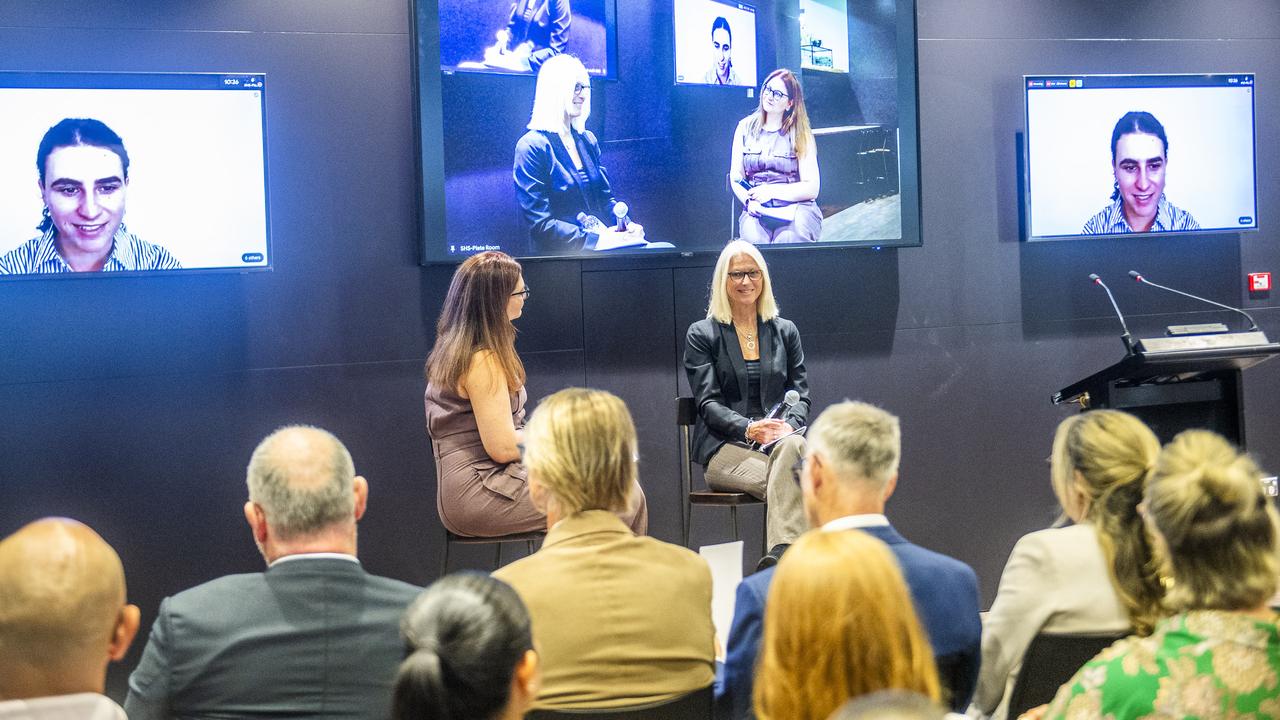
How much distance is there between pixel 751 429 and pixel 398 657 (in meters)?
2.52

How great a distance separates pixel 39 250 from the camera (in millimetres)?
3930

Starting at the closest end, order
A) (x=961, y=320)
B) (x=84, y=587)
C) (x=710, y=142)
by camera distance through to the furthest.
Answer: (x=84, y=587) < (x=710, y=142) < (x=961, y=320)

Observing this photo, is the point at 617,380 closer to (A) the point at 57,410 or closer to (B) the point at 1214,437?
(A) the point at 57,410

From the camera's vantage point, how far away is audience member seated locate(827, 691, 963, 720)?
0.69m

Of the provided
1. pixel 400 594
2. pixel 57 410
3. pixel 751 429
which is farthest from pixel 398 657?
pixel 57 410

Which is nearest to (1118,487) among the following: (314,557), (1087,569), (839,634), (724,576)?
(1087,569)

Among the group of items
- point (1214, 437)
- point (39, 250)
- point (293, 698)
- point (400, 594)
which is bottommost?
point (293, 698)

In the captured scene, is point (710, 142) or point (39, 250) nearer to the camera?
point (39, 250)

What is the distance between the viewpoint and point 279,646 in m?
1.86

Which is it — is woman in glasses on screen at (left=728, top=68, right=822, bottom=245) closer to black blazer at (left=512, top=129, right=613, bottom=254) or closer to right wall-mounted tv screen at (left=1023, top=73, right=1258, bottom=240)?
black blazer at (left=512, top=129, right=613, bottom=254)

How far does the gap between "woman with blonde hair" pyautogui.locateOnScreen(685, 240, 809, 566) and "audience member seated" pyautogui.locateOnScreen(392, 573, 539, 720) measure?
2976 millimetres

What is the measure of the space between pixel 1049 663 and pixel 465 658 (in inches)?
54.9

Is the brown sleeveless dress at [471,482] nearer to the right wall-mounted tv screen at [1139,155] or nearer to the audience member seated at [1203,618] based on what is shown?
→ the audience member seated at [1203,618]

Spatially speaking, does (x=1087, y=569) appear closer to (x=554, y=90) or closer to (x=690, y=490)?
(x=690, y=490)
